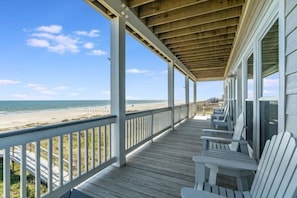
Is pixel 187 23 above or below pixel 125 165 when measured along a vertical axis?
above

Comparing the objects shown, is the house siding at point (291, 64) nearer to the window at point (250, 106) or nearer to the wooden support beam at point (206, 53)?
the window at point (250, 106)

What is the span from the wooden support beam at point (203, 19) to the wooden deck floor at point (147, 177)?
2721 millimetres

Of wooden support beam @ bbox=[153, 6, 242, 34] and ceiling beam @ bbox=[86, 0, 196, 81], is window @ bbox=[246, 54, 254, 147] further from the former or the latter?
ceiling beam @ bbox=[86, 0, 196, 81]

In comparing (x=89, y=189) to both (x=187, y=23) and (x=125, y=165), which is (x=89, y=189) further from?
(x=187, y=23)

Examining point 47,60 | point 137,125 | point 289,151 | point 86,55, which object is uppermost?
point 86,55

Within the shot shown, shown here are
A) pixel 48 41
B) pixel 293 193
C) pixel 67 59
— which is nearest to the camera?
pixel 293 193

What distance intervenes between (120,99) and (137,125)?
116 cm

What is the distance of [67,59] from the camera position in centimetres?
1341

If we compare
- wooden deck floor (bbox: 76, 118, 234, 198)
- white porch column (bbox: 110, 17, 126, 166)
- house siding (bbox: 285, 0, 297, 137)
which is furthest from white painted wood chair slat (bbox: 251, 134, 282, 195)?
white porch column (bbox: 110, 17, 126, 166)

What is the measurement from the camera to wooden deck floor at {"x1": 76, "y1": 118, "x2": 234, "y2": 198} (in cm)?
205

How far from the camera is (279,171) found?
3.09 feet

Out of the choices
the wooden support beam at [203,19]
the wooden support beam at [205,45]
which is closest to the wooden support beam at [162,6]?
the wooden support beam at [203,19]

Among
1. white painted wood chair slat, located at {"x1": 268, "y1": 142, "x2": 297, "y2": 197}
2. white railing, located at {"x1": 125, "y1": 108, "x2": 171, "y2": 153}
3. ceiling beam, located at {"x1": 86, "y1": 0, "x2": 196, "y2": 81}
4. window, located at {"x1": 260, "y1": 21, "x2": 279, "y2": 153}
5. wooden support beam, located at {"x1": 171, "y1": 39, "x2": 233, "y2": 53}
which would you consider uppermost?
wooden support beam, located at {"x1": 171, "y1": 39, "x2": 233, "y2": 53}

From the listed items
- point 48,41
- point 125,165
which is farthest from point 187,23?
point 48,41
